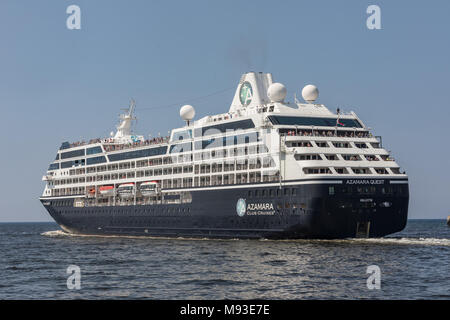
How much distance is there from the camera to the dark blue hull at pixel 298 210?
152ft

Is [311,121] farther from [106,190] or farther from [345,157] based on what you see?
[106,190]

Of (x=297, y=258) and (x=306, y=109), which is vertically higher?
(x=306, y=109)

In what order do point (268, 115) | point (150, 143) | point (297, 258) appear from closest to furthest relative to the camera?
point (297, 258), point (268, 115), point (150, 143)

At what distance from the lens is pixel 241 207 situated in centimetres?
5216

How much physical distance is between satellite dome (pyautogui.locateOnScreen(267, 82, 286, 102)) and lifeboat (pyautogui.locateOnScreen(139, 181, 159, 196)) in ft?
57.8

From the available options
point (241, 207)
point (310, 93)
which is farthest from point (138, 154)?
point (310, 93)

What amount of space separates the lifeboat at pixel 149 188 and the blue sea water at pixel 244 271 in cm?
1600

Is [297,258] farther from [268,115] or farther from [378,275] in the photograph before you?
[268,115]

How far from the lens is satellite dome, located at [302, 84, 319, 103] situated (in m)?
56.9

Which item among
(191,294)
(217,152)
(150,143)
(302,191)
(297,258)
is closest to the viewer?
(191,294)

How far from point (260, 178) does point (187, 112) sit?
1901 cm
